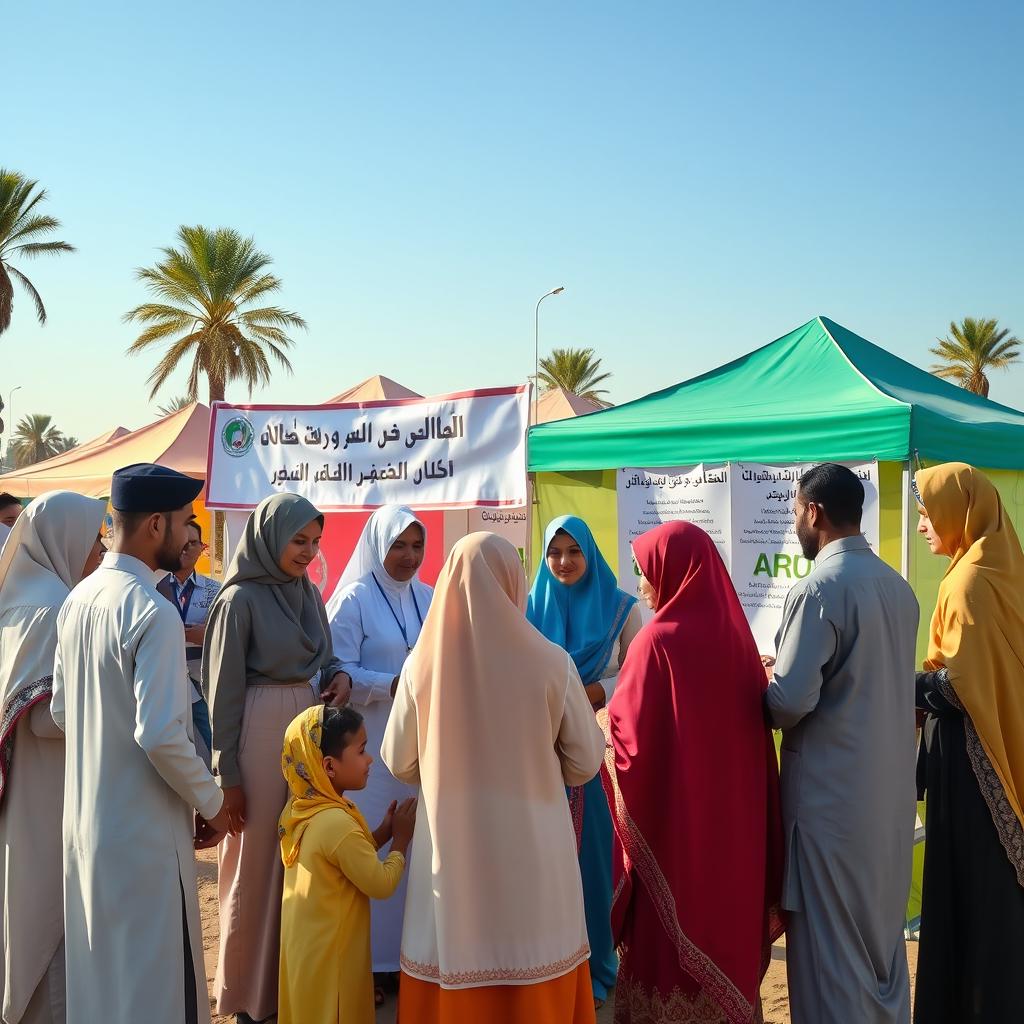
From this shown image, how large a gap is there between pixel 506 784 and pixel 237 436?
18.4 ft

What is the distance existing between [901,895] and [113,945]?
6.95ft

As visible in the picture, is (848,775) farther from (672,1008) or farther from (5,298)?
(5,298)

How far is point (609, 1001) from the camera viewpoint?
3.58 metres

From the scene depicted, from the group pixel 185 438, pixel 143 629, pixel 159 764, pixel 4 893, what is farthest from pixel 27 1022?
pixel 185 438

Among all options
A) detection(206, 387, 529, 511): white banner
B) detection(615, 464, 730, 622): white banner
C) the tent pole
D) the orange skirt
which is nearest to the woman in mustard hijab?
the orange skirt

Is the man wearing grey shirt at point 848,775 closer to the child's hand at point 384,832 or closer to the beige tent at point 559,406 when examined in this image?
the child's hand at point 384,832

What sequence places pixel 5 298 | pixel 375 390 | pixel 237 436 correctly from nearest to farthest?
pixel 237 436 → pixel 375 390 → pixel 5 298

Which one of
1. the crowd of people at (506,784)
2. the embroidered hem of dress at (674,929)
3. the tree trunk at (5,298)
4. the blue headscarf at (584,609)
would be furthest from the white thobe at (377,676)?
the tree trunk at (5,298)

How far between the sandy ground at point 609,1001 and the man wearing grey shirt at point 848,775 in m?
0.79

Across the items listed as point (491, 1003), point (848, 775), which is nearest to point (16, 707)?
point (491, 1003)

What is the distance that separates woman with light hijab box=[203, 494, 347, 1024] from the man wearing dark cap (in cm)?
→ 56

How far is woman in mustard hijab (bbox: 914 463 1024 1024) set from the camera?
284 cm

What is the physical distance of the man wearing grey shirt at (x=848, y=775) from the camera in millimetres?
2680

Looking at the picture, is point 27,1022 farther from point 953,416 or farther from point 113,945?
point 953,416
